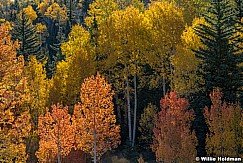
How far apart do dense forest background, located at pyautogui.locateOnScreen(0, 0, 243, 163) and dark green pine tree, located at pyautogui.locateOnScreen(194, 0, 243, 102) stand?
0.24 feet

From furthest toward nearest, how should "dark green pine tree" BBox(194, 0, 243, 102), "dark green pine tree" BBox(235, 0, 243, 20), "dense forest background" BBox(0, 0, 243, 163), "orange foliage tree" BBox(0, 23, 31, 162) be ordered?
"dark green pine tree" BBox(235, 0, 243, 20), "dark green pine tree" BBox(194, 0, 243, 102), "dense forest background" BBox(0, 0, 243, 163), "orange foliage tree" BBox(0, 23, 31, 162)

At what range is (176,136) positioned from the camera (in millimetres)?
23438

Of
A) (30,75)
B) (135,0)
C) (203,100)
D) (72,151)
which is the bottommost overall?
(72,151)

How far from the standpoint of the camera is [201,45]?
27.9 meters

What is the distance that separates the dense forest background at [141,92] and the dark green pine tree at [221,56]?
0.24 ft

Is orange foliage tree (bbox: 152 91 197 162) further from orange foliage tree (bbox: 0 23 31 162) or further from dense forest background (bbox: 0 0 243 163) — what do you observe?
orange foliage tree (bbox: 0 23 31 162)

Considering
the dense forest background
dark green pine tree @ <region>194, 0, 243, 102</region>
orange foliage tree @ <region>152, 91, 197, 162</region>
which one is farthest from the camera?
dark green pine tree @ <region>194, 0, 243, 102</region>

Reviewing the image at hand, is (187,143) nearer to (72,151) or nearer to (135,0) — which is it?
(72,151)

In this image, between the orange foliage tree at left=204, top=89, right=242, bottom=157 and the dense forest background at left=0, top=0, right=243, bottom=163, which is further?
the dense forest background at left=0, top=0, right=243, bottom=163

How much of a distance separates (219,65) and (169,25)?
305 inches

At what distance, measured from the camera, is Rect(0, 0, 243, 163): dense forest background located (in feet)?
69.2

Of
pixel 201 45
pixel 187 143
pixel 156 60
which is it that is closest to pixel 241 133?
pixel 187 143

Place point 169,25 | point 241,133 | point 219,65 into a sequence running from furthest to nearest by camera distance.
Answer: point 169,25
point 219,65
point 241,133

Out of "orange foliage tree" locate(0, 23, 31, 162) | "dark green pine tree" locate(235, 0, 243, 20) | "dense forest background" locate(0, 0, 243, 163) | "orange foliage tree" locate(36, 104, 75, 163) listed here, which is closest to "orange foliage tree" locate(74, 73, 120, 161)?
"dense forest background" locate(0, 0, 243, 163)
